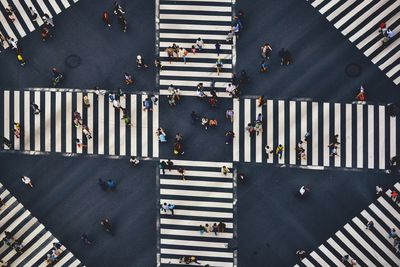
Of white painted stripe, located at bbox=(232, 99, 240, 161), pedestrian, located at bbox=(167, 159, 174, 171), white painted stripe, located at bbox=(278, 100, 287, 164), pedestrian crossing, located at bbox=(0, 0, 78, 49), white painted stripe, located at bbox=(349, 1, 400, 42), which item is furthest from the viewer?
pedestrian crossing, located at bbox=(0, 0, 78, 49)

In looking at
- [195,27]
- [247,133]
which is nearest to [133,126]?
[247,133]

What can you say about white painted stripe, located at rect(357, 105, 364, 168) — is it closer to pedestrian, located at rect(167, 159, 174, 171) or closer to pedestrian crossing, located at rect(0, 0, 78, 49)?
pedestrian, located at rect(167, 159, 174, 171)

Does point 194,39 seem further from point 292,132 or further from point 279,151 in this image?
point 279,151

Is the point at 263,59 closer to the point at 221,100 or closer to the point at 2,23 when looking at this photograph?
the point at 221,100

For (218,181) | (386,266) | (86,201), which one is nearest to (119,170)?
(86,201)

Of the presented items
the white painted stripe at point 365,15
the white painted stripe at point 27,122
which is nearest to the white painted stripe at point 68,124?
the white painted stripe at point 27,122

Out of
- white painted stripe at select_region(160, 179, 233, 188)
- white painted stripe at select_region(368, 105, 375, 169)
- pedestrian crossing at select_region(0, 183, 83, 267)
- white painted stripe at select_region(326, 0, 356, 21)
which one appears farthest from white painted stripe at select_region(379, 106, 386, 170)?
pedestrian crossing at select_region(0, 183, 83, 267)
